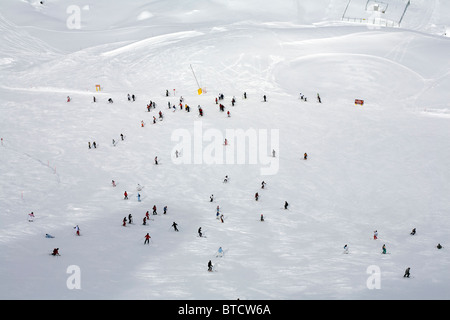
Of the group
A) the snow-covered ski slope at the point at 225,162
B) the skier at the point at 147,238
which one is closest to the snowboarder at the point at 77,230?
the snow-covered ski slope at the point at 225,162

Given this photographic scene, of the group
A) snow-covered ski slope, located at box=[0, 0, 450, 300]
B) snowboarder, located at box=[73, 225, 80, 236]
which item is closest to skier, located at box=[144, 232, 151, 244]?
snow-covered ski slope, located at box=[0, 0, 450, 300]

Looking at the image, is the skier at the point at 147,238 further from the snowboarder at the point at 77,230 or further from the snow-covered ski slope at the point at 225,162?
the snowboarder at the point at 77,230

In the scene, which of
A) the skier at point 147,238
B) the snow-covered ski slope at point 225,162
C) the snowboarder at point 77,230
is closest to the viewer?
the snow-covered ski slope at point 225,162

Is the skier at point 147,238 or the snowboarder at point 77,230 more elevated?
the snowboarder at point 77,230

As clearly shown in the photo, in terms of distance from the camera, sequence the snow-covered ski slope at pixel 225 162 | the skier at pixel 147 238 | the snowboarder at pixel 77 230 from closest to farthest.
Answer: the snow-covered ski slope at pixel 225 162 < the skier at pixel 147 238 < the snowboarder at pixel 77 230

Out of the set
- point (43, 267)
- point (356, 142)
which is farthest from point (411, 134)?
point (43, 267)

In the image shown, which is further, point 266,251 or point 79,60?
point 79,60

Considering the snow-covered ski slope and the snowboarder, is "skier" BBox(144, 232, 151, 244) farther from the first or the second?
the snowboarder
